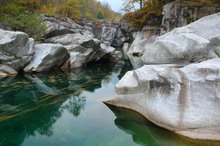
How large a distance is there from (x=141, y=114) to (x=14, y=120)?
12.4 ft

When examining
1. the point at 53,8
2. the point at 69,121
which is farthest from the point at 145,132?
the point at 53,8

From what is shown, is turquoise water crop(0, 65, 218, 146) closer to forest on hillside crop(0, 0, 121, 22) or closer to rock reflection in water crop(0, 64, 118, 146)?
rock reflection in water crop(0, 64, 118, 146)

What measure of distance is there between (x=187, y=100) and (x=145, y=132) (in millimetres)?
1323

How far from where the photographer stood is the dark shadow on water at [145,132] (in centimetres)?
433

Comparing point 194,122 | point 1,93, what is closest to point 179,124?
point 194,122

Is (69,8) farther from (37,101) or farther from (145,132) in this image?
(145,132)

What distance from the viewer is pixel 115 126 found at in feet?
18.0

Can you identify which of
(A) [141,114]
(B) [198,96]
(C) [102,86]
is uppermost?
(B) [198,96]

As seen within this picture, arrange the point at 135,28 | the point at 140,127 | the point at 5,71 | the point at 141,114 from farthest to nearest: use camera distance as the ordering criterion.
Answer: the point at 135,28 < the point at 5,71 < the point at 141,114 < the point at 140,127

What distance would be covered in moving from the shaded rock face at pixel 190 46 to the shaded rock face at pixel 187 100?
3.18m

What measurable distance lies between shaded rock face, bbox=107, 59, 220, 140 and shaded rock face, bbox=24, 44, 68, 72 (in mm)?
8869

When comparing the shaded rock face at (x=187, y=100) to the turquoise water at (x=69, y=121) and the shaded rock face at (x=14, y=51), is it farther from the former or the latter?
Result: the shaded rock face at (x=14, y=51)

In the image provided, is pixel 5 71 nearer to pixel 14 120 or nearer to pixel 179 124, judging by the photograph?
pixel 14 120

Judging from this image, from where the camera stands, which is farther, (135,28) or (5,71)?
(135,28)
